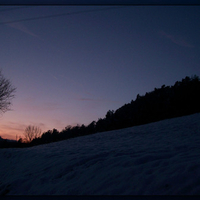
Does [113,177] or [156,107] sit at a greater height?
[156,107]

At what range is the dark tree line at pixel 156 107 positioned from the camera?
44.5 feet

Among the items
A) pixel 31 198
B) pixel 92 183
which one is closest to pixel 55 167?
pixel 92 183

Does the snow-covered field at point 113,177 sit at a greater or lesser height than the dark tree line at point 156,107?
lesser

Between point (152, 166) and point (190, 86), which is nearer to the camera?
point (152, 166)

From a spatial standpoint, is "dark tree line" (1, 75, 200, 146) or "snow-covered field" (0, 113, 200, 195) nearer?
"snow-covered field" (0, 113, 200, 195)

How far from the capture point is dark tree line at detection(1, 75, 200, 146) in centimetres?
1357

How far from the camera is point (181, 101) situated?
1371cm

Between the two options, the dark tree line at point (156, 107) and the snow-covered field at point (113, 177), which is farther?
the dark tree line at point (156, 107)

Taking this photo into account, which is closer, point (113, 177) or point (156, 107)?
point (113, 177)

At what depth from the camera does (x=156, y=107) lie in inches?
569

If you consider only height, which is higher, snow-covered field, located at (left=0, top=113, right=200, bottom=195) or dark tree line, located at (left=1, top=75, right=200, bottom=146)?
dark tree line, located at (left=1, top=75, right=200, bottom=146)

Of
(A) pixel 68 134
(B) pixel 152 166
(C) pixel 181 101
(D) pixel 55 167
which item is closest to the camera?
(B) pixel 152 166

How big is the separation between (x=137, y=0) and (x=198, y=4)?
3.29ft

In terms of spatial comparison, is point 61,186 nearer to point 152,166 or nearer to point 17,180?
point 17,180
